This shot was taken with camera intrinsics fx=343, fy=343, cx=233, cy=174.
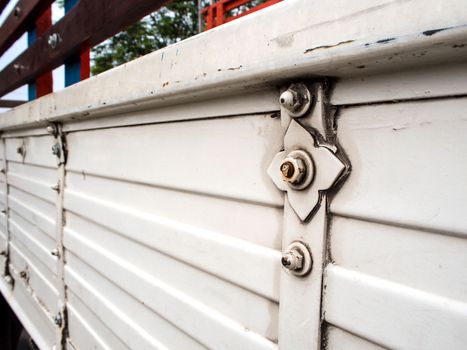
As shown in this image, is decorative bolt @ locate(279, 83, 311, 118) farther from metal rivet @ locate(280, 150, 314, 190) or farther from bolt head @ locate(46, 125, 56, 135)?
bolt head @ locate(46, 125, 56, 135)

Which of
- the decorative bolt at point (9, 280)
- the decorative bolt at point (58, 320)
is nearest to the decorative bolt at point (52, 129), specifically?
the decorative bolt at point (58, 320)

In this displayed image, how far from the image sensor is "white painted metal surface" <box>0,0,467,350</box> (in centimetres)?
52

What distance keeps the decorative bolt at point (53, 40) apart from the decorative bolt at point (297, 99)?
2.08 metres

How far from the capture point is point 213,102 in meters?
0.90

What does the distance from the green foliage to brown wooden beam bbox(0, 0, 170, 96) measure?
34.0 feet

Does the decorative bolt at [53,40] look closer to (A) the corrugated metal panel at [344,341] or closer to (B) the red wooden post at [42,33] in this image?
(B) the red wooden post at [42,33]

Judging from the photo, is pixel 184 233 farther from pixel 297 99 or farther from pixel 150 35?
pixel 150 35

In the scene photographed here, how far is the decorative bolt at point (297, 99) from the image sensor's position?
2.16 feet

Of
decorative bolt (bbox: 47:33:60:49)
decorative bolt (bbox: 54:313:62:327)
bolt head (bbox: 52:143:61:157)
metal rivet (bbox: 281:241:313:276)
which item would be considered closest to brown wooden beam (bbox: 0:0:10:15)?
decorative bolt (bbox: 47:33:60:49)

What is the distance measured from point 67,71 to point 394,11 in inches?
94.8

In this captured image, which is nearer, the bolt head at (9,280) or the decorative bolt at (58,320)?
the decorative bolt at (58,320)

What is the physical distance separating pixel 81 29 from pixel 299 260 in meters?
1.77

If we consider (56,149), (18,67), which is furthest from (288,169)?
(18,67)

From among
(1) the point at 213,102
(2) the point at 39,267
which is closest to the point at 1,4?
(2) the point at 39,267
